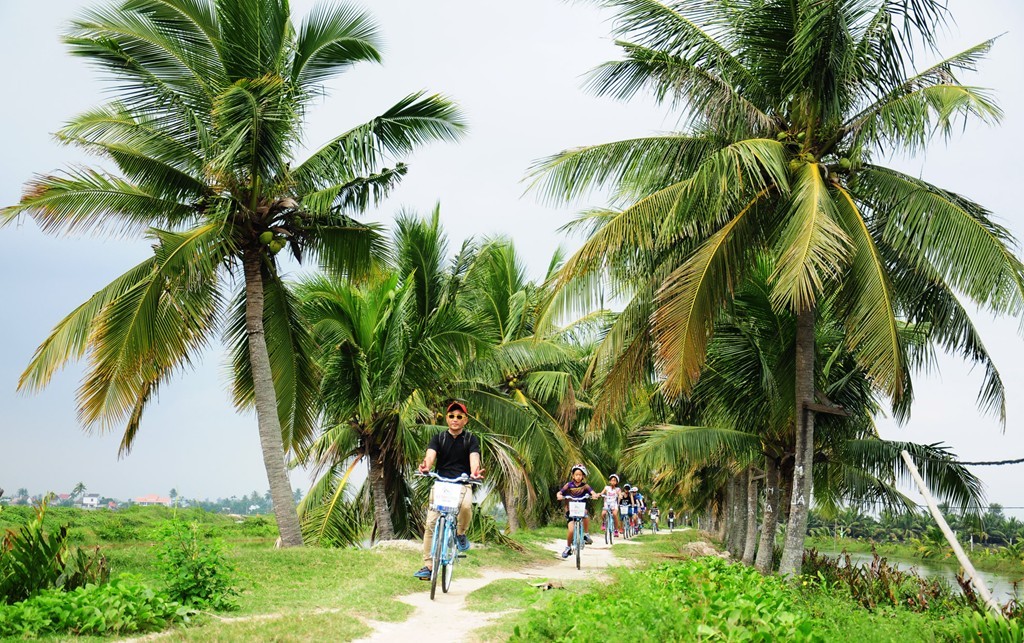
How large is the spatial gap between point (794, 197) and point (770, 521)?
7.49 metres

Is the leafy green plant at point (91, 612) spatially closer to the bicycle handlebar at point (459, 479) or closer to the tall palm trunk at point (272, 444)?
the bicycle handlebar at point (459, 479)

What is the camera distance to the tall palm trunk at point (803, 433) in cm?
1258

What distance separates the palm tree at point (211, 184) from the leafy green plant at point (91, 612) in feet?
20.4

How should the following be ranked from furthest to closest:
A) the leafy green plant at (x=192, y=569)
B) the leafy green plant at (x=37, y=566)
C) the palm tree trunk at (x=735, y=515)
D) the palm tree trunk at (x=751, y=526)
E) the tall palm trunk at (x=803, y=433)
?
the palm tree trunk at (x=735, y=515)
the palm tree trunk at (x=751, y=526)
the tall palm trunk at (x=803, y=433)
the leafy green plant at (x=192, y=569)
the leafy green plant at (x=37, y=566)

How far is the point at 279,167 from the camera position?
13430 mm

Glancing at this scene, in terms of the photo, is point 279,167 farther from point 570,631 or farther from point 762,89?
point 570,631

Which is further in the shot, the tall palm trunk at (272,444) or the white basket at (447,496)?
the tall palm trunk at (272,444)

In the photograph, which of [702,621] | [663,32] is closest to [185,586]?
[702,621]

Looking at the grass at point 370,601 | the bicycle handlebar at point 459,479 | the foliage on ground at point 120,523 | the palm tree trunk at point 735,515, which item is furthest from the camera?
the palm tree trunk at point 735,515

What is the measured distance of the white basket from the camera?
8.64 m

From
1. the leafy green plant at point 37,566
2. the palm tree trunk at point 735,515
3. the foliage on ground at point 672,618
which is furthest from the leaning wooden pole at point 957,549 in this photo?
the palm tree trunk at point 735,515

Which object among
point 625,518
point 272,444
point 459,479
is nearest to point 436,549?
point 459,479

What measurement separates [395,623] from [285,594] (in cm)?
171

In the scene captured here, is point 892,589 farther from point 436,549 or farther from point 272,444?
point 272,444
